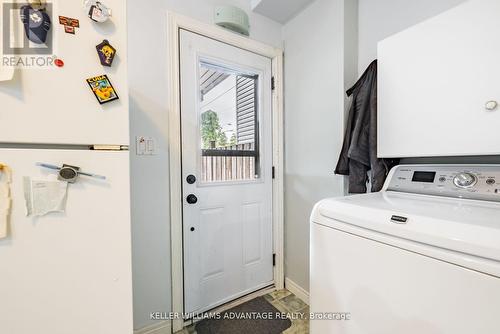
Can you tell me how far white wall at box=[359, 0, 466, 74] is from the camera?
1267 millimetres

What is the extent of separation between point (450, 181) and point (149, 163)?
1665mm

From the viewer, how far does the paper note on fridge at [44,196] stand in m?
0.67

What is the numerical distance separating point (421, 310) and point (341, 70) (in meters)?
1.46

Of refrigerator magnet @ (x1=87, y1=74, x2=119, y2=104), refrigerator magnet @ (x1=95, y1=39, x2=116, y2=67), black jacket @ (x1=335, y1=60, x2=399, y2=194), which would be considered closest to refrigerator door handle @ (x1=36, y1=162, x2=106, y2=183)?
refrigerator magnet @ (x1=87, y1=74, x2=119, y2=104)

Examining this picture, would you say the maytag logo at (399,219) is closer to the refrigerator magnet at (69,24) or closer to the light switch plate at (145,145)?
the refrigerator magnet at (69,24)

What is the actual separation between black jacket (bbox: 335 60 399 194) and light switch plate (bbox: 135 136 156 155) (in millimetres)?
1296

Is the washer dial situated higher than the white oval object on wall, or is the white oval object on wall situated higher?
the white oval object on wall

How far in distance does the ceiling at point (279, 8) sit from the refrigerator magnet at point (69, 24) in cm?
150

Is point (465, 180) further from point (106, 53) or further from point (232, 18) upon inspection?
point (232, 18)

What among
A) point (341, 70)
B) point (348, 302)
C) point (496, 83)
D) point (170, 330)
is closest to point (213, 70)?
point (341, 70)

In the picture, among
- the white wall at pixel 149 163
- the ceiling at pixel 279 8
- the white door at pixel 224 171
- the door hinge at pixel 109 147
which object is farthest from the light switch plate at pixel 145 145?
the ceiling at pixel 279 8

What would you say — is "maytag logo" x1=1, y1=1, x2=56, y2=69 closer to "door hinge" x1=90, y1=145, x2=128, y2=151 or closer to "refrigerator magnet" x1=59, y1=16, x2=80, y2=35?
"refrigerator magnet" x1=59, y1=16, x2=80, y2=35

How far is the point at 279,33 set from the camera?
2.02 metres

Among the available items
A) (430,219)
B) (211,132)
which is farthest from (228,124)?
(430,219)
